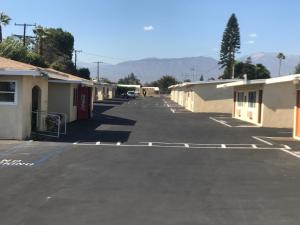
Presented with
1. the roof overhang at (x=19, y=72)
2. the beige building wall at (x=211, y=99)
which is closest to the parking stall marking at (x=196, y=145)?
the roof overhang at (x=19, y=72)

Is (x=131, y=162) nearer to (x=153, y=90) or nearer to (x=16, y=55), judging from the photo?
(x=16, y=55)

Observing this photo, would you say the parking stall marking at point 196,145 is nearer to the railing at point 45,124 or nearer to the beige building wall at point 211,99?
the railing at point 45,124

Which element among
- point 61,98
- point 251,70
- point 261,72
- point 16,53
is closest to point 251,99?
point 61,98

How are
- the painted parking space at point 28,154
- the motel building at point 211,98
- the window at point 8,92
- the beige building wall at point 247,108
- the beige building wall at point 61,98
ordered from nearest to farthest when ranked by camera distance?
the painted parking space at point 28,154 < the window at point 8,92 < the beige building wall at point 61,98 < the beige building wall at point 247,108 < the motel building at point 211,98

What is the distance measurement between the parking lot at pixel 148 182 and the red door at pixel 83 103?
46.0 feet

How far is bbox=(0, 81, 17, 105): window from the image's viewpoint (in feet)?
68.9

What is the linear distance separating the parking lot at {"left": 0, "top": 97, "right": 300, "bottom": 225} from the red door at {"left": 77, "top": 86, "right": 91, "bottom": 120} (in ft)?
46.0

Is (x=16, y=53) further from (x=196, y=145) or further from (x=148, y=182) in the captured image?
(x=148, y=182)

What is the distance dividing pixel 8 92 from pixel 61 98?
36.0 feet

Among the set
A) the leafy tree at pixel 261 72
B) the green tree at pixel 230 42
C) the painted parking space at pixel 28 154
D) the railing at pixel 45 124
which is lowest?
the painted parking space at pixel 28 154

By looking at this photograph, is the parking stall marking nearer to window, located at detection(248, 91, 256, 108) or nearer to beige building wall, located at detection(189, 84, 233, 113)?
window, located at detection(248, 91, 256, 108)

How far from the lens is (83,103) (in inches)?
1436

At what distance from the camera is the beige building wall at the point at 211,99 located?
5088 centimetres

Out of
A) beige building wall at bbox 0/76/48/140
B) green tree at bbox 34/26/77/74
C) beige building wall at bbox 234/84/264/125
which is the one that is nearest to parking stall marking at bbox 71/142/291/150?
beige building wall at bbox 0/76/48/140
